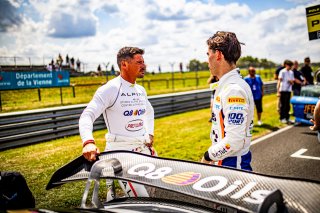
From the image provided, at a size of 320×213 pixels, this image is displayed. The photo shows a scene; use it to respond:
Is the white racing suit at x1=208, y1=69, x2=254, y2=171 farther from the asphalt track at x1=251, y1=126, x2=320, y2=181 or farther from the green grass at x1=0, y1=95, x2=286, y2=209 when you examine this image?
the asphalt track at x1=251, y1=126, x2=320, y2=181

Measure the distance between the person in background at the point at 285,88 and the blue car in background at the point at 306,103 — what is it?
3.37 feet

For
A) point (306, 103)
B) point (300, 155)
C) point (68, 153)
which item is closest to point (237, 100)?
point (300, 155)

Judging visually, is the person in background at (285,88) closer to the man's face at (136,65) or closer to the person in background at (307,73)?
the person in background at (307,73)

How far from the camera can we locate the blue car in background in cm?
909

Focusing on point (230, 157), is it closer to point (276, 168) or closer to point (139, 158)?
point (139, 158)

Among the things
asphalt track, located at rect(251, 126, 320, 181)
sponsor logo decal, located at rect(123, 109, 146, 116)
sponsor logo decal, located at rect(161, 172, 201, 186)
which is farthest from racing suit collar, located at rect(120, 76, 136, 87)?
asphalt track, located at rect(251, 126, 320, 181)

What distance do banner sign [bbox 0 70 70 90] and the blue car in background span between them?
1241 centimetres

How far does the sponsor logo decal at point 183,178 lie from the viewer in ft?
5.19

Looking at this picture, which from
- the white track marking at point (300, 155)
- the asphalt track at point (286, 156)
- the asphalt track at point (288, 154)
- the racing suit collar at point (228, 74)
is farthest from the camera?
the white track marking at point (300, 155)

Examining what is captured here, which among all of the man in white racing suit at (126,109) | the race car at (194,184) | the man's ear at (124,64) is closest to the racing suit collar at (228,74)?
the race car at (194,184)

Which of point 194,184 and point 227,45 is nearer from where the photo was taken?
point 194,184

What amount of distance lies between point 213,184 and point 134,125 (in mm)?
1830

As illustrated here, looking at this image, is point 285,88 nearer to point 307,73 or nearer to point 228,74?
point 307,73

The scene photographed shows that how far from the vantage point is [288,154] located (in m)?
6.61
